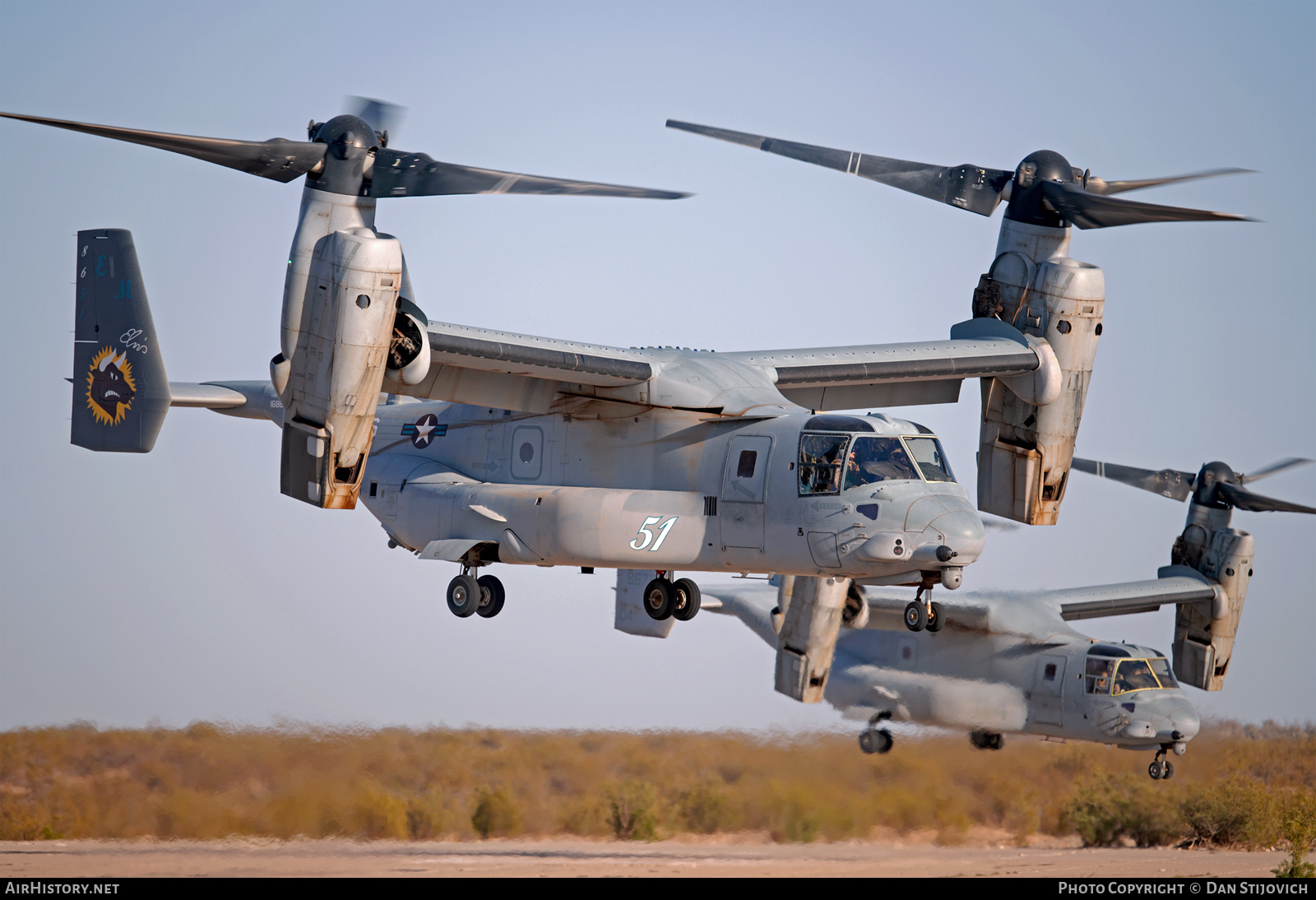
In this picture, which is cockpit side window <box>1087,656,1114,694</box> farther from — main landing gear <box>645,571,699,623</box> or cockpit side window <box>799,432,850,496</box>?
cockpit side window <box>799,432,850,496</box>

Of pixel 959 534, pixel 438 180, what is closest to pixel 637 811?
pixel 959 534

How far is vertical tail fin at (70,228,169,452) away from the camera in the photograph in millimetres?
15586

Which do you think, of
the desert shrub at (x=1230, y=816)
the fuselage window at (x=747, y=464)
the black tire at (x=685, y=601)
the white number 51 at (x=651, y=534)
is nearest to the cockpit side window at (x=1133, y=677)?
the desert shrub at (x=1230, y=816)

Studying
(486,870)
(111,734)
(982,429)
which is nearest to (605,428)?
(982,429)

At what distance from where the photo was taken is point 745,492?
1606 cm

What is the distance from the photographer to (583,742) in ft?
93.1

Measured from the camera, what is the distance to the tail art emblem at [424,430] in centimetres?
1884

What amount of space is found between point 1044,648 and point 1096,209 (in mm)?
11163

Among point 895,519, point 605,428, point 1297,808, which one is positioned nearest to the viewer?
point 895,519

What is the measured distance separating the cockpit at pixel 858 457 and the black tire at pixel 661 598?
9.42 ft

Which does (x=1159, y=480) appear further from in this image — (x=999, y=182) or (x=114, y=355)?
(x=114, y=355)

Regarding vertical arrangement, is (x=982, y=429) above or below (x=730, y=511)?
above
